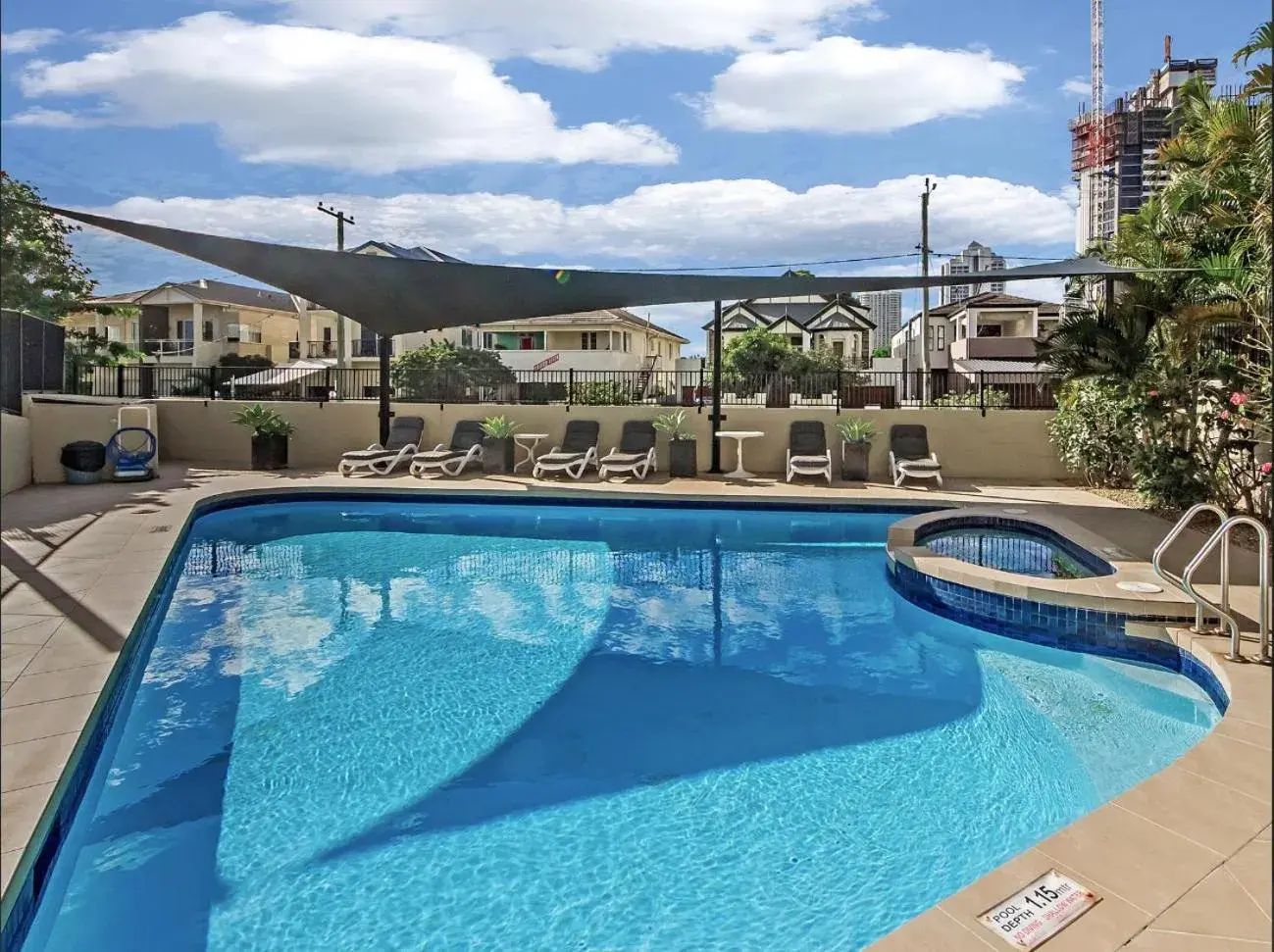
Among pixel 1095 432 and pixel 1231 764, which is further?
pixel 1095 432

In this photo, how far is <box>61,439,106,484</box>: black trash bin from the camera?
12242mm

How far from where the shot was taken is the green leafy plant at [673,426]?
13.6 metres

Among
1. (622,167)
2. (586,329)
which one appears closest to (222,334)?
(586,329)

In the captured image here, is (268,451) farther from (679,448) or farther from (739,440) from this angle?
(739,440)

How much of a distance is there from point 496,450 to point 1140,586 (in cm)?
949

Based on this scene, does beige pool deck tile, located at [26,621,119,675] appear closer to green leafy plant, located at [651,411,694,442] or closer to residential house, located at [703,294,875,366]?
green leafy plant, located at [651,411,694,442]

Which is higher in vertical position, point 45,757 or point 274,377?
point 274,377

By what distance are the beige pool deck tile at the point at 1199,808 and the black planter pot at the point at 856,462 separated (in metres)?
9.42

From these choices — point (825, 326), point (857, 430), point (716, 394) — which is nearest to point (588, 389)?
point (716, 394)

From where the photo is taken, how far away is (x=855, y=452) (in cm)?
1287

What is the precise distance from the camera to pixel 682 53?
10.2 meters

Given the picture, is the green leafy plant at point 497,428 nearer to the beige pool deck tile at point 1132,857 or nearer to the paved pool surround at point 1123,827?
the paved pool surround at point 1123,827

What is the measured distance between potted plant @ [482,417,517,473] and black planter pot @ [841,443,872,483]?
5.09 metres

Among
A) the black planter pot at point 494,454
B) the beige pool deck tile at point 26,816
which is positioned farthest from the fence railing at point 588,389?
the beige pool deck tile at point 26,816
